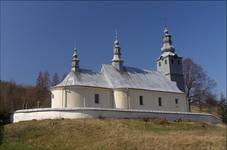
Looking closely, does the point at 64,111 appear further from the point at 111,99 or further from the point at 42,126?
the point at 111,99

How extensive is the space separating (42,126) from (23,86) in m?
38.2

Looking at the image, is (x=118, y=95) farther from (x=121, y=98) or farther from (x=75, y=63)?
(x=75, y=63)

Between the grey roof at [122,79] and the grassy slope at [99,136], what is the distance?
6993mm

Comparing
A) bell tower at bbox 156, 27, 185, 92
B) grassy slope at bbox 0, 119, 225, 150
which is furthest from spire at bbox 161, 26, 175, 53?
grassy slope at bbox 0, 119, 225, 150

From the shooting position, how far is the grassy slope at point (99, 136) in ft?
70.3

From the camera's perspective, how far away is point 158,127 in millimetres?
30375

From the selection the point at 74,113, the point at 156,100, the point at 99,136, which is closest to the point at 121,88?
the point at 156,100

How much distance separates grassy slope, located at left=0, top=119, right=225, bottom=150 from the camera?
21.4 meters

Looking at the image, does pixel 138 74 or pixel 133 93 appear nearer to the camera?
pixel 133 93

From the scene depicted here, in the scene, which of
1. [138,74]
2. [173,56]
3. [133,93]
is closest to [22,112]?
[133,93]

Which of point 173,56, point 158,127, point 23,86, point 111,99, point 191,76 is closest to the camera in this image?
point 158,127

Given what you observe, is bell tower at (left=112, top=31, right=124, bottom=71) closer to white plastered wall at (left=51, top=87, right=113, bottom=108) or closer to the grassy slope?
white plastered wall at (left=51, top=87, right=113, bottom=108)

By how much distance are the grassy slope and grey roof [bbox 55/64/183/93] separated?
6.99 metres

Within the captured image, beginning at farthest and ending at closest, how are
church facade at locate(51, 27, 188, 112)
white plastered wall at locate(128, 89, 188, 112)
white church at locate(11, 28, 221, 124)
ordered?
white plastered wall at locate(128, 89, 188, 112) → church facade at locate(51, 27, 188, 112) → white church at locate(11, 28, 221, 124)
